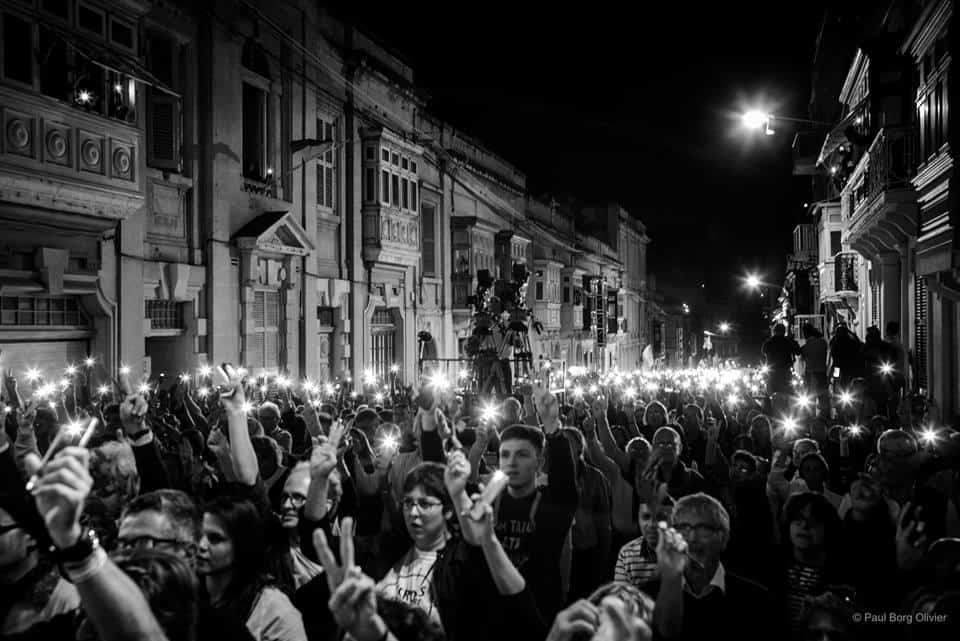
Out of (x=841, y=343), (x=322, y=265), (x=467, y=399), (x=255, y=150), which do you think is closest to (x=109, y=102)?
(x=255, y=150)

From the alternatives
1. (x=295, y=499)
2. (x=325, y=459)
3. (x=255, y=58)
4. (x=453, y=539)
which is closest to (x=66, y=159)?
(x=255, y=58)

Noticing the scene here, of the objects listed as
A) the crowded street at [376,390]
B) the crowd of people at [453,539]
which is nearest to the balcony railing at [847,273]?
the crowded street at [376,390]

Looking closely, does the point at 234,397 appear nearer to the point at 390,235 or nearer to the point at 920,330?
the point at 920,330

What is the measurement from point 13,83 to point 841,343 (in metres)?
13.7

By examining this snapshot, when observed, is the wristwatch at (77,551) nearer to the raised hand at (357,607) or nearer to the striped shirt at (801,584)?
the raised hand at (357,607)

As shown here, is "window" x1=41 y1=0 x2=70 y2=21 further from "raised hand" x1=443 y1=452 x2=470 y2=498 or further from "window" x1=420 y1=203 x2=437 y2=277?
"window" x1=420 y1=203 x2=437 y2=277

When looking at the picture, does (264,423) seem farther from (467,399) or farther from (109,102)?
(109,102)

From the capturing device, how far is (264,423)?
32.7ft

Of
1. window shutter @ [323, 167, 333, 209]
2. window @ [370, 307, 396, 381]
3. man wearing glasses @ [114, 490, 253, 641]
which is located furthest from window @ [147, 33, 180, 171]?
man wearing glasses @ [114, 490, 253, 641]

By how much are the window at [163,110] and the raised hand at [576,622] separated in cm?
1633

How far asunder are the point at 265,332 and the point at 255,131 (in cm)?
479

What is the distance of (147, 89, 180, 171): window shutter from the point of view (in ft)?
57.2

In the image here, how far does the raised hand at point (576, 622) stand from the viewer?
9.73ft

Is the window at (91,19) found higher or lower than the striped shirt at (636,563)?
higher
